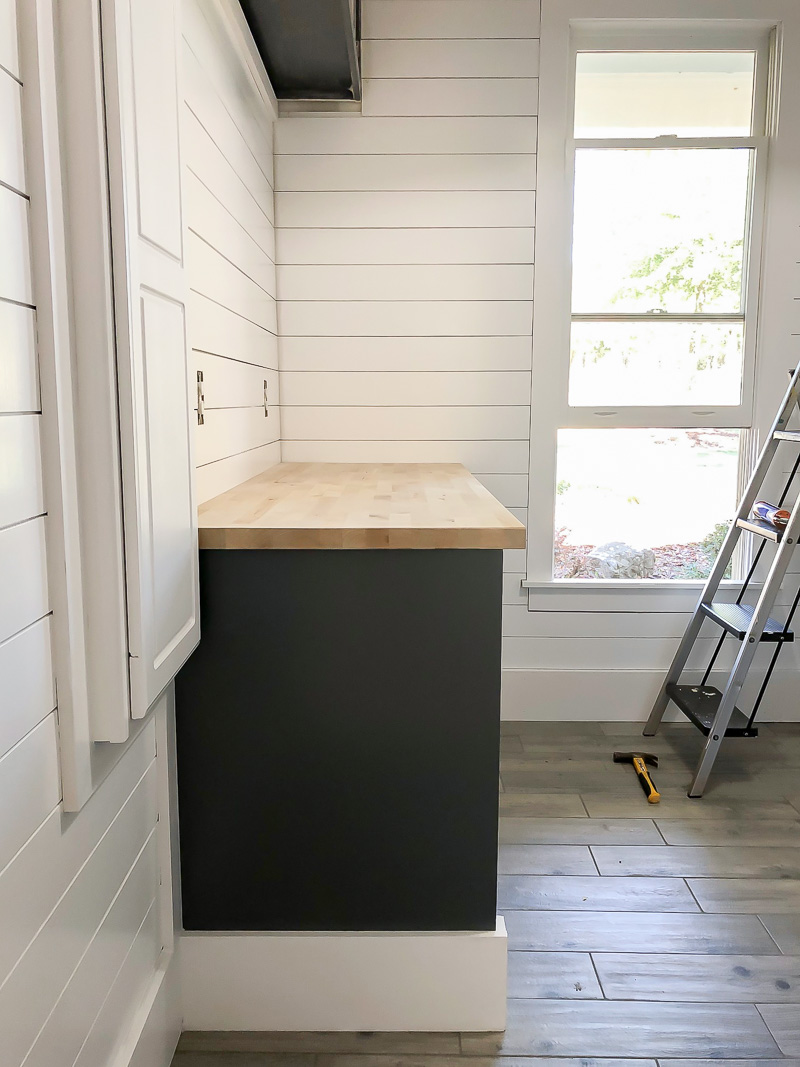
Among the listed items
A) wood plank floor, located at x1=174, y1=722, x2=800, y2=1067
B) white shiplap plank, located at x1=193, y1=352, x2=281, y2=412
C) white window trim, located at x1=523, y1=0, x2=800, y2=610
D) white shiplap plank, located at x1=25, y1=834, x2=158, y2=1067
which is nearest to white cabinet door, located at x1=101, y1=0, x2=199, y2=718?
white shiplap plank, located at x1=25, y1=834, x2=158, y2=1067

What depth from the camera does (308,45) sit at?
2400mm

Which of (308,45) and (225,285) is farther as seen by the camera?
(308,45)

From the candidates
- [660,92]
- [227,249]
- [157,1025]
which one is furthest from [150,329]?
[660,92]

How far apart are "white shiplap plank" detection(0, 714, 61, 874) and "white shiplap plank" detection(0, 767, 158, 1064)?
5.8 inches

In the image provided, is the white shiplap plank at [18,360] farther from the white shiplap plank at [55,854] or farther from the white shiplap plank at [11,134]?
the white shiplap plank at [55,854]

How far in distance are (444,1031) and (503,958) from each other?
191 millimetres

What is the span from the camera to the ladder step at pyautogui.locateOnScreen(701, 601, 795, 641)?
8.84 ft

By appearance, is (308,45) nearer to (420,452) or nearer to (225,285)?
(225,285)

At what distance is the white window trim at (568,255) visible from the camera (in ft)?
9.43

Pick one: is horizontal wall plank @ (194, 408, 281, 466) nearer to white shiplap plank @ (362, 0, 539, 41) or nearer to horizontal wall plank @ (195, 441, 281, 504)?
horizontal wall plank @ (195, 441, 281, 504)

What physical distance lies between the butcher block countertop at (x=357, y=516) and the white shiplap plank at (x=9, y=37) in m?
0.81

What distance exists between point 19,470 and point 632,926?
1.71 metres

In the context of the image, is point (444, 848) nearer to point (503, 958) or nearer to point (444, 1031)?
point (503, 958)

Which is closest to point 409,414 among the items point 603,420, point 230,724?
point 603,420
